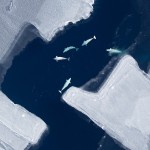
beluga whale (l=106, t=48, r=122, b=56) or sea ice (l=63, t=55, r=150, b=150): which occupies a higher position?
beluga whale (l=106, t=48, r=122, b=56)

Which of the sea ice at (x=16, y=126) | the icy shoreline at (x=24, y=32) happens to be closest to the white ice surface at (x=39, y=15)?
the icy shoreline at (x=24, y=32)

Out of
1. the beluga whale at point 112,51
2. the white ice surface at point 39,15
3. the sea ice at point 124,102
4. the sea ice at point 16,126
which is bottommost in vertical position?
the sea ice at point 16,126

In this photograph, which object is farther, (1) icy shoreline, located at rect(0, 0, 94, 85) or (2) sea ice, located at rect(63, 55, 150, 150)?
(1) icy shoreline, located at rect(0, 0, 94, 85)

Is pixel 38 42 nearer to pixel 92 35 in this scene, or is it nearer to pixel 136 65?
pixel 92 35

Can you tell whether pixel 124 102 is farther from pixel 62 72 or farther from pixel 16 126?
pixel 16 126

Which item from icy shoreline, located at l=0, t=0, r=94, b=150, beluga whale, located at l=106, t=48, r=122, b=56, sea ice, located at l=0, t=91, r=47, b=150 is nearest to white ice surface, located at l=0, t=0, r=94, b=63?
icy shoreline, located at l=0, t=0, r=94, b=150

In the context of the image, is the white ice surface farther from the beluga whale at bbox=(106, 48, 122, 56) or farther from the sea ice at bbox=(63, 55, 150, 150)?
the sea ice at bbox=(63, 55, 150, 150)

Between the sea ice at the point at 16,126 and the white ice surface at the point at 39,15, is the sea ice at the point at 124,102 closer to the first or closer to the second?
the sea ice at the point at 16,126

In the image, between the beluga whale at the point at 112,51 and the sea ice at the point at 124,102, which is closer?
the sea ice at the point at 124,102
